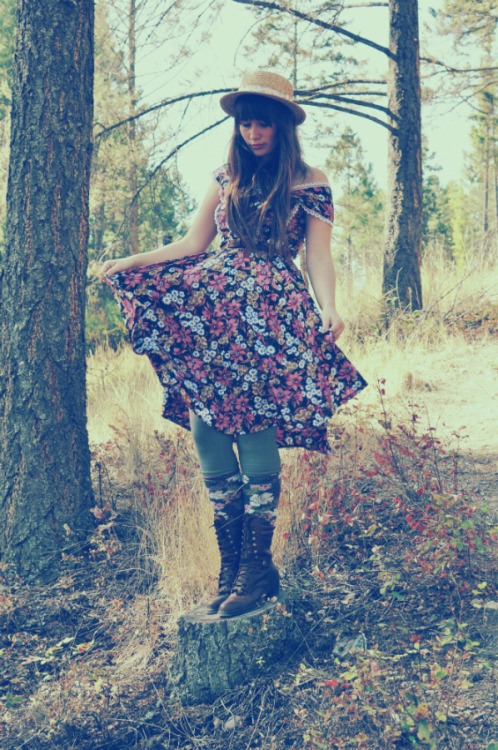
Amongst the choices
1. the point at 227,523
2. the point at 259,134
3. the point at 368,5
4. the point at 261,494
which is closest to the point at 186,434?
the point at 227,523

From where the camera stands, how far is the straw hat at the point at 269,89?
8.33 ft

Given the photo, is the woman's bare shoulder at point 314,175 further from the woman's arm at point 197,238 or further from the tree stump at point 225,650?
the tree stump at point 225,650

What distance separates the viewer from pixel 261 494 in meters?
2.54

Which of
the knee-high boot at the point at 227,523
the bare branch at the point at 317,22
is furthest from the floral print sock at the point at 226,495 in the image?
the bare branch at the point at 317,22

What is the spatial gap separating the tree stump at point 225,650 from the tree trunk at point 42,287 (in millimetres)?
1153

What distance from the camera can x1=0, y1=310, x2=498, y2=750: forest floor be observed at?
227cm

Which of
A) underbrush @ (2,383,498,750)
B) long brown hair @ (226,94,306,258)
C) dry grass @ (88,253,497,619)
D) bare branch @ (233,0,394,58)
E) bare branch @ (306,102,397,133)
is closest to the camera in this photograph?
underbrush @ (2,383,498,750)

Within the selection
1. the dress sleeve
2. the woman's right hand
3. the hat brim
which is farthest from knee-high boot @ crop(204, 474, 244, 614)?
the hat brim

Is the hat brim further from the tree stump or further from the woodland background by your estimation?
the tree stump

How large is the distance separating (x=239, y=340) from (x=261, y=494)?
0.59 m

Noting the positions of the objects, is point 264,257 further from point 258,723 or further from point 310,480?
point 258,723

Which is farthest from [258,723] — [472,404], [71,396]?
[472,404]

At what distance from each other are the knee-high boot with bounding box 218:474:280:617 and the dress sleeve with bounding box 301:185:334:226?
1043 millimetres

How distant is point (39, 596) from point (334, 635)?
151 centimetres
